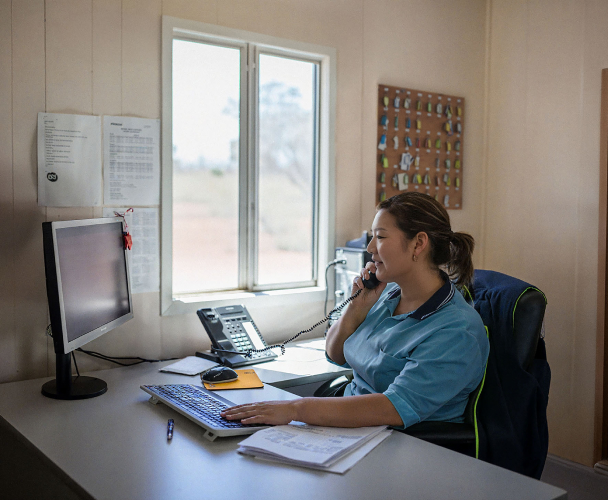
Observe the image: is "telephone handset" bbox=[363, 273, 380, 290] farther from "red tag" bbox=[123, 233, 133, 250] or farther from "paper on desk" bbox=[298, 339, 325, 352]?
"red tag" bbox=[123, 233, 133, 250]

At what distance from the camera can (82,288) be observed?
69.3 inches

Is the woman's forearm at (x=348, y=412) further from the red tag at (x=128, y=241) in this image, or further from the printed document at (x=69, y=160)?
the printed document at (x=69, y=160)

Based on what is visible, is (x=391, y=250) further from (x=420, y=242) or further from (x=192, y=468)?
(x=192, y=468)

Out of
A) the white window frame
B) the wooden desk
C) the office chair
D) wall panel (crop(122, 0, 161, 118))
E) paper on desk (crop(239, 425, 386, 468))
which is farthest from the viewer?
the white window frame

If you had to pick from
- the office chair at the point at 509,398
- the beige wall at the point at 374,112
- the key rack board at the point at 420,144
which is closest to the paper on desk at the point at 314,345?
the beige wall at the point at 374,112

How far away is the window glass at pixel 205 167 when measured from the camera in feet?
8.08

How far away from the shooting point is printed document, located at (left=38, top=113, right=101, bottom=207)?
2051 millimetres

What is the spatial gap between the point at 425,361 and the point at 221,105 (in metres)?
1.57

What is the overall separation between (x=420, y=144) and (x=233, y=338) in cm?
159

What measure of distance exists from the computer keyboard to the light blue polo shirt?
0.42 meters

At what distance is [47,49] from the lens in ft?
6.72

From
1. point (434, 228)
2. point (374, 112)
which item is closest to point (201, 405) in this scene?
point (434, 228)

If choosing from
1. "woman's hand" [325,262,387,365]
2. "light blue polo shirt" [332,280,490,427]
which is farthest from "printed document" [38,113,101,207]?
"light blue polo shirt" [332,280,490,427]

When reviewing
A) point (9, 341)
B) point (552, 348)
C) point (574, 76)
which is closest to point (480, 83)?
point (574, 76)
